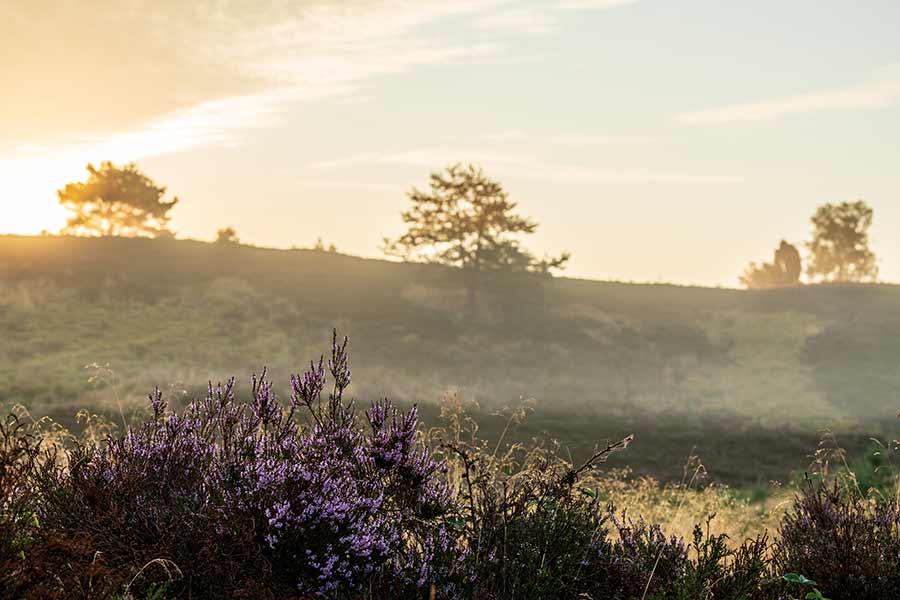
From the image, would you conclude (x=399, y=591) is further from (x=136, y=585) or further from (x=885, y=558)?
(x=885, y=558)

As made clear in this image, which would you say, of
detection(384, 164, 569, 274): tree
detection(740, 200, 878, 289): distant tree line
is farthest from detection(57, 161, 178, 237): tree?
detection(740, 200, 878, 289): distant tree line

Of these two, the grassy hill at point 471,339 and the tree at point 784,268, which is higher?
the tree at point 784,268

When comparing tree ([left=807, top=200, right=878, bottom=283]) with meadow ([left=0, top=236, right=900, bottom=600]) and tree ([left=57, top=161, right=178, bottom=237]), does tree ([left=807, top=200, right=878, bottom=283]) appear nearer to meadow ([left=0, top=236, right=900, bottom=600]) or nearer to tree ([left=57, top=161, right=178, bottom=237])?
meadow ([left=0, top=236, right=900, bottom=600])

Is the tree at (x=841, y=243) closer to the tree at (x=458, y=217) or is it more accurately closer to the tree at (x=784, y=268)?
the tree at (x=784, y=268)

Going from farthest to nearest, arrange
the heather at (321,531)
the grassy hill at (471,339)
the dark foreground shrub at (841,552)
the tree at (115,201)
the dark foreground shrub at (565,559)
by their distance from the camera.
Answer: the tree at (115,201) < the grassy hill at (471,339) < the dark foreground shrub at (841,552) < the dark foreground shrub at (565,559) < the heather at (321,531)

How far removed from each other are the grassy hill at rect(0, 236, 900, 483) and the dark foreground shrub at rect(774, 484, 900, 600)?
17.9 metres

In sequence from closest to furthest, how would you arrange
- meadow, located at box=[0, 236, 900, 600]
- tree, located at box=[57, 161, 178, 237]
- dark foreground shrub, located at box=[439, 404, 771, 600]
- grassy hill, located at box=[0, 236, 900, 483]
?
meadow, located at box=[0, 236, 900, 600] → dark foreground shrub, located at box=[439, 404, 771, 600] → grassy hill, located at box=[0, 236, 900, 483] → tree, located at box=[57, 161, 178, 237]

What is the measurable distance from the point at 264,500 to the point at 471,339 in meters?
39.6

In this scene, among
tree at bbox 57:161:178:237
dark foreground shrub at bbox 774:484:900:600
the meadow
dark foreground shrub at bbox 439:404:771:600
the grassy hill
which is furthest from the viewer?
tree at bbox 57:161:178:237

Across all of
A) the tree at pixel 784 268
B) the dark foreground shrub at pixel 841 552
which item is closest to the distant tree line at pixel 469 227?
the tree at pixel 784 268

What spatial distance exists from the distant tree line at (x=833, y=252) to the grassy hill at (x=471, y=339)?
16673mm

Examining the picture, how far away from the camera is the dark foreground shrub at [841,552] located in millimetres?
4242

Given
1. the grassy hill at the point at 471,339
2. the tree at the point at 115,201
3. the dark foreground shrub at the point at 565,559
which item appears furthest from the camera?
the tree at the point at 115,201

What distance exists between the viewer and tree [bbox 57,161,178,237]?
Answer: 187 feet
